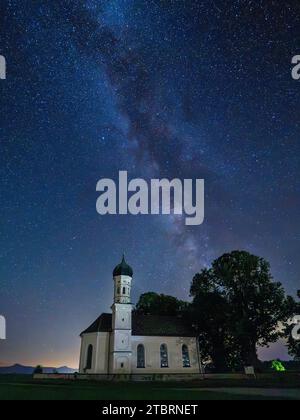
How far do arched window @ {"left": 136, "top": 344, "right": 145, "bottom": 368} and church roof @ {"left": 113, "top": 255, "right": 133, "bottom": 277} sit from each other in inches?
400

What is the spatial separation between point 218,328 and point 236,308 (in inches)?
193

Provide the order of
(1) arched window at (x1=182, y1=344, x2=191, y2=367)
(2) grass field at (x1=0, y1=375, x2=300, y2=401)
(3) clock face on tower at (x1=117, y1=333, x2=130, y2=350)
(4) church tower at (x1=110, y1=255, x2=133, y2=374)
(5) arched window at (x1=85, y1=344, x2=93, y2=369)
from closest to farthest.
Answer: (2) grass field at (x1=0, y1=375, x2=300, y2=401)
(4) church tower at (x1=110, y1=255, x2=133, y2=374)
(3) clock face on tower at (x1=117, y1=333, x2=130, y2=350)
(5) arched window at (x1=85, y1=344, x2=93, y2=369)
(1) arched window at (x1=182, y1=344, x2=191, y2=367)

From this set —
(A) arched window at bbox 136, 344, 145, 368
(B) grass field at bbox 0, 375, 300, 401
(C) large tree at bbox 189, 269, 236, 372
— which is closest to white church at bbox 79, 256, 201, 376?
(A) arched window at bbox 136, 344, 145, 368

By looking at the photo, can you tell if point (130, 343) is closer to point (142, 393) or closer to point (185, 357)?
point (185, 357)

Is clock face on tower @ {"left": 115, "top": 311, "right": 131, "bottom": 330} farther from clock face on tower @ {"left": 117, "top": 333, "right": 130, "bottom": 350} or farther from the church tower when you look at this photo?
clock face on tower @ {"left": 117, "top": 333, "right": 130, "bottom": 350}

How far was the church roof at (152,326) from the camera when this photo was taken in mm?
55594

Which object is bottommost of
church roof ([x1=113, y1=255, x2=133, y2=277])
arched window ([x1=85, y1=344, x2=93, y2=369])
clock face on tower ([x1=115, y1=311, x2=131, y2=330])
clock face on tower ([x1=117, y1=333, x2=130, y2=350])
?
arched window ([x1=85, y1=344, x2=93, y2=369])

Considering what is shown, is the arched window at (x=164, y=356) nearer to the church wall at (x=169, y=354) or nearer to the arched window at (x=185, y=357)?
the church wall at (x=169, y=354)

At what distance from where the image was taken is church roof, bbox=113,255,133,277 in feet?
190

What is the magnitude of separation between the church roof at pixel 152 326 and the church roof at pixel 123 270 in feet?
20.4

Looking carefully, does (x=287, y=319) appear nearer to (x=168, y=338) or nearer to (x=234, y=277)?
(x=234, y=277)
